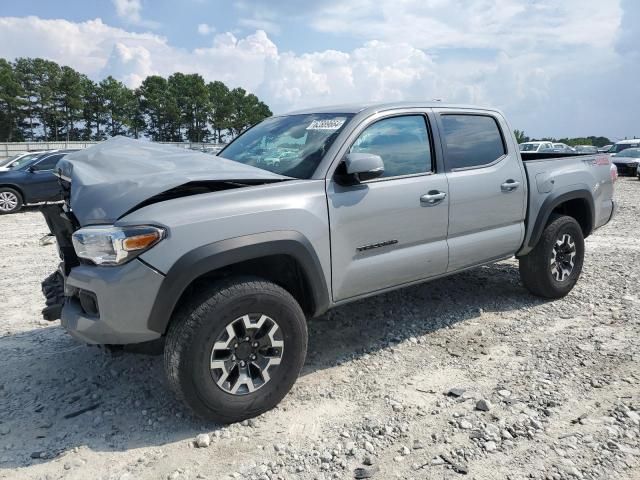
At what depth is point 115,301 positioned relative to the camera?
101 inches

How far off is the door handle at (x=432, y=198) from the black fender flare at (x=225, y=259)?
3.42 feet

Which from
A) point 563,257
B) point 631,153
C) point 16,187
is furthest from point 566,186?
point 631,153

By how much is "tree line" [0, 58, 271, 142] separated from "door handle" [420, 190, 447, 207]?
73.9 m

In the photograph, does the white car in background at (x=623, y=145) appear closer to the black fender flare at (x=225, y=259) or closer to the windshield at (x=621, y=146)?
the windshield at (x=621, y=146)

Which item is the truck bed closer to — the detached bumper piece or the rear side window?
the rear side window

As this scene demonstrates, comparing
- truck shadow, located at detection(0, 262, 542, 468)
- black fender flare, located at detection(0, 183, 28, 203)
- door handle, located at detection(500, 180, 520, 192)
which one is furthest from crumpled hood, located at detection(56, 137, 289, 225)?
black fender flare, located at detection(0, 183, 28, 203)

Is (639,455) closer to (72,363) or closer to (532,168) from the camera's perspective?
(532,168)

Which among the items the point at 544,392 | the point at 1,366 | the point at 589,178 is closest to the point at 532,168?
the point at 589,178

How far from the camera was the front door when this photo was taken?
3264 millimetres

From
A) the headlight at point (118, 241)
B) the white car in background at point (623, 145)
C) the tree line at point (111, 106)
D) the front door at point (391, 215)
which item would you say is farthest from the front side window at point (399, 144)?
the tree line at point (111, 106)

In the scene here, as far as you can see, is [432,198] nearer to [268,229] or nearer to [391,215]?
[391,215]

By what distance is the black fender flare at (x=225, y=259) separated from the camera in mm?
2619

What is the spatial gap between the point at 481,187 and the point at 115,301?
2901 millimetres

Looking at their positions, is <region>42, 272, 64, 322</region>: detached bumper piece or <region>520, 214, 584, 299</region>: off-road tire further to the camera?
<region>520, 214, 584, 299</region>: off-road tire
